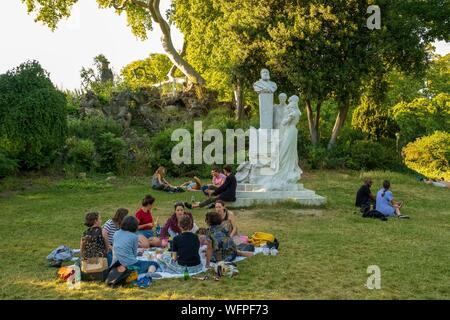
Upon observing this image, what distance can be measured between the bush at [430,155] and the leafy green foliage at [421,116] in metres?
2.81

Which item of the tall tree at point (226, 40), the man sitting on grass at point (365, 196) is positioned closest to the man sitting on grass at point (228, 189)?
the man sitting on grass at point (365, 196)

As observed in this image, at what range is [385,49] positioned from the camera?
76.6 ft

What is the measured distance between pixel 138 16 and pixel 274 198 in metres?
25.6

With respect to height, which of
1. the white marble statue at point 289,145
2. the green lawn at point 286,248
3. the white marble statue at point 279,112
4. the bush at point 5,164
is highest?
the white marble statue at point 279,112

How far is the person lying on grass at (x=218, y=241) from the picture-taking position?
787cm

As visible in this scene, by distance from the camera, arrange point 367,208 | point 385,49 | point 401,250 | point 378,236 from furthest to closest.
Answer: point 385,49, point 367,208, point 378,236, point 401,250

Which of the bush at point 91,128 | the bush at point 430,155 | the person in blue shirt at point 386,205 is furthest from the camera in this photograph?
the bush at point 430,155

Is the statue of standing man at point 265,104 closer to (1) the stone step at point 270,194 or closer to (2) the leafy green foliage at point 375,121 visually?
(1) the stone step at point 270,194

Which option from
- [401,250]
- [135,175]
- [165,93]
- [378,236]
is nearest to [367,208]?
[378,236]

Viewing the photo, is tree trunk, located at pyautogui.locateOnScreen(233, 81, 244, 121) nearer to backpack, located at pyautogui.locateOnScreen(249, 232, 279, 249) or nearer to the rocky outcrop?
the rocky outcrop

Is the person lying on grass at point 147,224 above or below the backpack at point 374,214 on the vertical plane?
above

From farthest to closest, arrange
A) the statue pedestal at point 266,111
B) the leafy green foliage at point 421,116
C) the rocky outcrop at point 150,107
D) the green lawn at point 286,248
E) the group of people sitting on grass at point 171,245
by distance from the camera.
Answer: the rocky outcrop at point 150,107 → the leafy green foliage at point 421,116 → the statue pedestal at point 266,111 → the group of people sitting on grass at point 171,245 → the green lawn at point 286,248

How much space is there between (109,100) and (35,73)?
35.1 feet

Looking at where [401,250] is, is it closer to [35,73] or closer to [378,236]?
[378,236]
